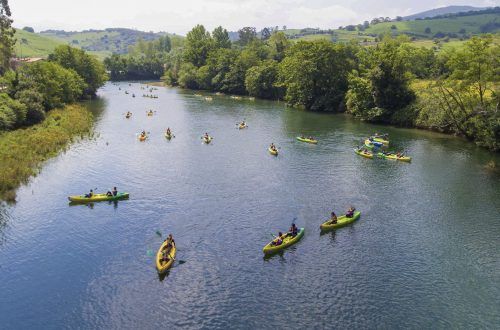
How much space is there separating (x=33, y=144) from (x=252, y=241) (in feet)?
146

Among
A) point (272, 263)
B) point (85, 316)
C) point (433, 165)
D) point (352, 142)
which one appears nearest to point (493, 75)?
point (433, 165)

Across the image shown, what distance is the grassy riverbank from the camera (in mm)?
55094

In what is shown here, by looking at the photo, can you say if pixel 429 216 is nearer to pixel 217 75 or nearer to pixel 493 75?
pixel 493 75

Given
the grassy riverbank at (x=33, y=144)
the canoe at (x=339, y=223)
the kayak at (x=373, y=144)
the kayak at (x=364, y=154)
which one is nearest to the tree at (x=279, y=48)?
the grassy riverbank at (x=33, y=144)

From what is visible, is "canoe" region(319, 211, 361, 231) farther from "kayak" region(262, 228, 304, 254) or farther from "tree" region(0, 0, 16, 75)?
"tree" region(0, 0, 16, 75)

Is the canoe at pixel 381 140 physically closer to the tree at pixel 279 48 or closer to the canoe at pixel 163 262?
the canoe at pixel 163 262

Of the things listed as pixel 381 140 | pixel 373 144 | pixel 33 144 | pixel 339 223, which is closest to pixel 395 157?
pixel 373 144

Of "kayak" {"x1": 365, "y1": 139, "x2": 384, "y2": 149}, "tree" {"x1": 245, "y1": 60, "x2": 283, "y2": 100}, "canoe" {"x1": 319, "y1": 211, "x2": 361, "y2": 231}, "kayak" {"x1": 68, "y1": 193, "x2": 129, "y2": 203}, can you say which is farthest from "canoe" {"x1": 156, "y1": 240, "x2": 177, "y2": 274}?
"tree" {"x1": 245, "y1": 60, "x2": 283, "y2": 100}

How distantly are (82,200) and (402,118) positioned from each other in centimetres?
7047

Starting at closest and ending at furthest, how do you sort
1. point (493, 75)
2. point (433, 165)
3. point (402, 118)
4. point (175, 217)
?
point (175, 217) → point (433, 165) → point (493, 75) → point (402, 118)

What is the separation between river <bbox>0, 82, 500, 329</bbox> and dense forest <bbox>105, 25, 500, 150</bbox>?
1036 cm

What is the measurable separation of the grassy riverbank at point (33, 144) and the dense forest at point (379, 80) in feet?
198

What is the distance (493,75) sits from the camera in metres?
71.1

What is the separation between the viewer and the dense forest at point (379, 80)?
244 feet
